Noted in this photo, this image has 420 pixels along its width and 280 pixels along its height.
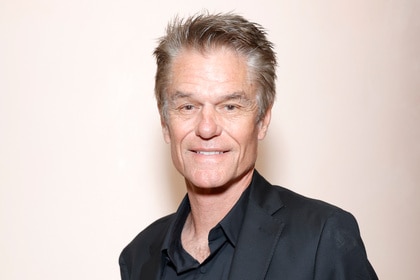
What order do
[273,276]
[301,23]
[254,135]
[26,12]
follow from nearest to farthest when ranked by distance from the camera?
[273,276] → [254,135] → [26,12] → [301,23]

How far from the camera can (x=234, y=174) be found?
2168 millimetres

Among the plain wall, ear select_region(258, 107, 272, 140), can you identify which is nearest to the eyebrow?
ear select_region(258, 107, 272, 140)

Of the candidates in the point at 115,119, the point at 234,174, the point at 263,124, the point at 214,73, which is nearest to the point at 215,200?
the point at 234,174

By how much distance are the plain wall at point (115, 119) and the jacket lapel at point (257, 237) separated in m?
1.00

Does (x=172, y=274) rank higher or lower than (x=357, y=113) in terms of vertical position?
lower

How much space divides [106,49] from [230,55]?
1012 millimetres

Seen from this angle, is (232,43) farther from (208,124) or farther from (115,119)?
(115,119)

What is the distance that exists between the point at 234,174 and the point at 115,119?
3.31 ft

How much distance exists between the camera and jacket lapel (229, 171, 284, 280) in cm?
202

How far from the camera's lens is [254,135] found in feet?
7.23

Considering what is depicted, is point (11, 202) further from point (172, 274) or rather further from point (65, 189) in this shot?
point (172, 274)

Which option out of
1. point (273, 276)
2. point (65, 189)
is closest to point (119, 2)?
point (65, 189)

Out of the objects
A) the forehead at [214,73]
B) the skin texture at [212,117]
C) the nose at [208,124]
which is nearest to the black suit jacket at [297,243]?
the skin texture at [212,117]

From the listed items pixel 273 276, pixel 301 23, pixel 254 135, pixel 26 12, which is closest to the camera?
pixel 273 276
